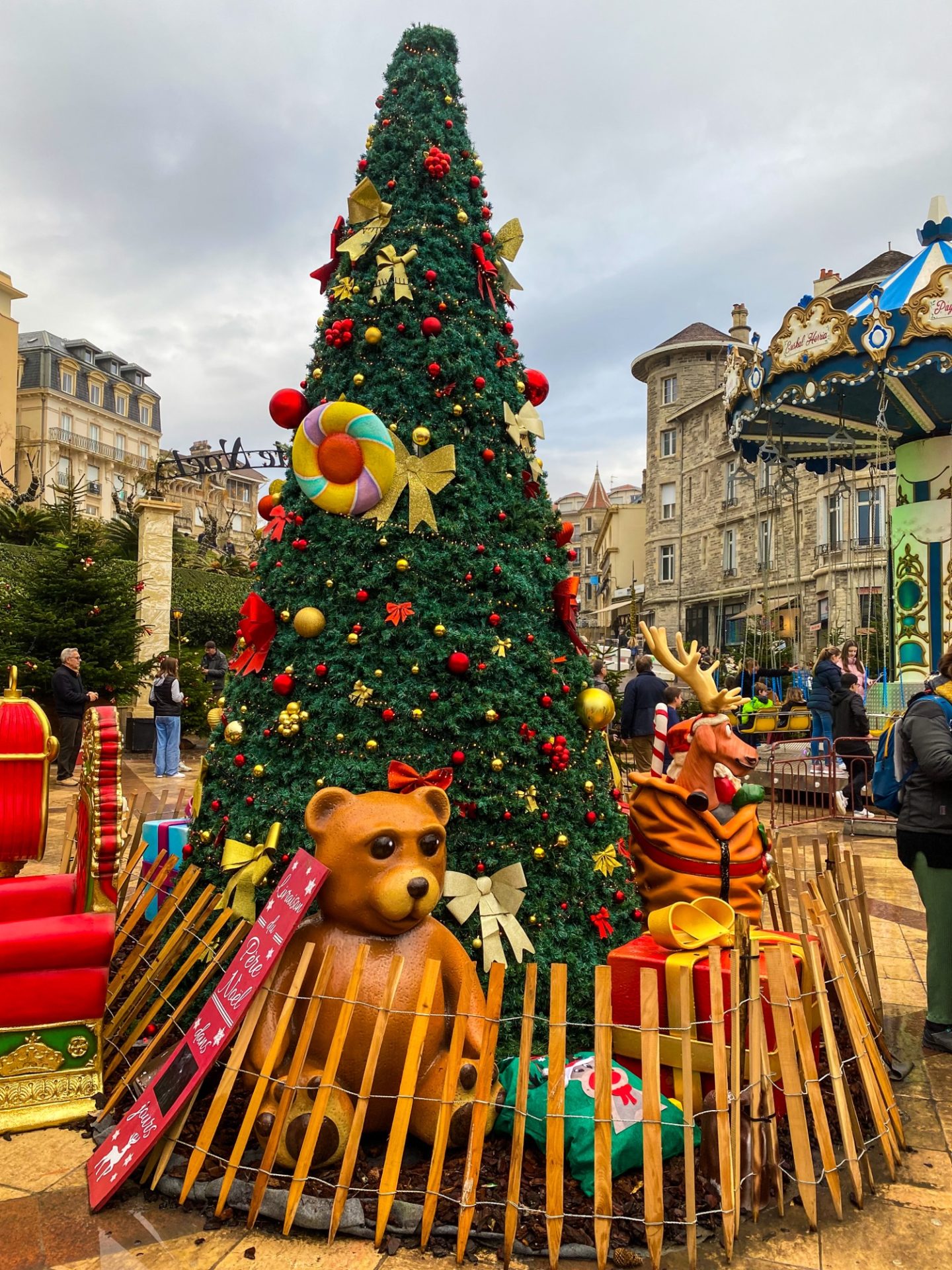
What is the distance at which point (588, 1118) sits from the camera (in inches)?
100

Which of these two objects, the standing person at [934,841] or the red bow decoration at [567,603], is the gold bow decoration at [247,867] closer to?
the red bow decoration at [567,603]

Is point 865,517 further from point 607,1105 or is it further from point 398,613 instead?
point 607,1105

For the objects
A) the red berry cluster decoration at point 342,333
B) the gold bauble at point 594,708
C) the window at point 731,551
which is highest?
the window at point 731,551

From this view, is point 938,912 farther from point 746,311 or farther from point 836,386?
point 746,311

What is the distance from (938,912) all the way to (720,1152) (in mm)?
2098

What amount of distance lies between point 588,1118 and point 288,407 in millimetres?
3031

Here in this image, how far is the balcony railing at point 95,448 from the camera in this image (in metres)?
47.6

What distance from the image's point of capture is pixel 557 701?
3.70 metres

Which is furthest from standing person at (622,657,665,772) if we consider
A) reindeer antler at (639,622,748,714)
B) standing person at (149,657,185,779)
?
standing person at (149,657,185,779)

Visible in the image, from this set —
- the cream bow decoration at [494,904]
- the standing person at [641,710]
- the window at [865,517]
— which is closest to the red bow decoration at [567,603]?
the cream bow decoration at [494,904]

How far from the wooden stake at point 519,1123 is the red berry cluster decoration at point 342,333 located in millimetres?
2752

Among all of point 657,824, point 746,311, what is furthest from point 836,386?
point 746,311

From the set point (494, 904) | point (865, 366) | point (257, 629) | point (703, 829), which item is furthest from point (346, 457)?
point (865, 366)

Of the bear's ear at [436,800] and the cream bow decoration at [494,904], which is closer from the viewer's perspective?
the bear's ear at [436,800]
